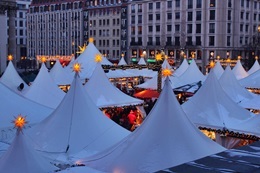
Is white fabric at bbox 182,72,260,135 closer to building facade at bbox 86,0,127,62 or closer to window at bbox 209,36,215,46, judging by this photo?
window at bbox 209,36,215,46

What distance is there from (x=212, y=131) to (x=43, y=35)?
82.8m

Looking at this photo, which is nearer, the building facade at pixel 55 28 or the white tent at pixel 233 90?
the white tent at pixel 233 90

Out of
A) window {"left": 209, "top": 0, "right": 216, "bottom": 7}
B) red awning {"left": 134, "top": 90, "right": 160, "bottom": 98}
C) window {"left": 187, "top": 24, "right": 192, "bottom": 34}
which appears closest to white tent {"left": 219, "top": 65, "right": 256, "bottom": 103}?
red awning {"left": 134, "top": 90, "right": 160, "bottom": 98}

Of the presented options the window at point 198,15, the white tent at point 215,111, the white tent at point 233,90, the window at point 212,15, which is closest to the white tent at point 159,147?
the white tent at point 215,111

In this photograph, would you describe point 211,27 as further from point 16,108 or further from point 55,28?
point 16,108

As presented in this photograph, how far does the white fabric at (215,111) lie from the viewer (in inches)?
576

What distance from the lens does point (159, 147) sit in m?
9.73

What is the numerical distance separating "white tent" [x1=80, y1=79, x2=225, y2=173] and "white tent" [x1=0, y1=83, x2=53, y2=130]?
3949mm

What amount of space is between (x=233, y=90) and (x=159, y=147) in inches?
514

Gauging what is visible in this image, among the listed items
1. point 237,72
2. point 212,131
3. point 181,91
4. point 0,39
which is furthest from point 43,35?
point 212,131

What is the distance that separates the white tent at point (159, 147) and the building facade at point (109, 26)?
64.1 m

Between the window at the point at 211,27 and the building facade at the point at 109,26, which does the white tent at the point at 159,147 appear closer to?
the window at the point at 211,27

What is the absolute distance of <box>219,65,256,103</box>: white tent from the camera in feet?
69.8

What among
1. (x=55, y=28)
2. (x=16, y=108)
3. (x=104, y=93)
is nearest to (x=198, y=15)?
(x=55, y=28)
